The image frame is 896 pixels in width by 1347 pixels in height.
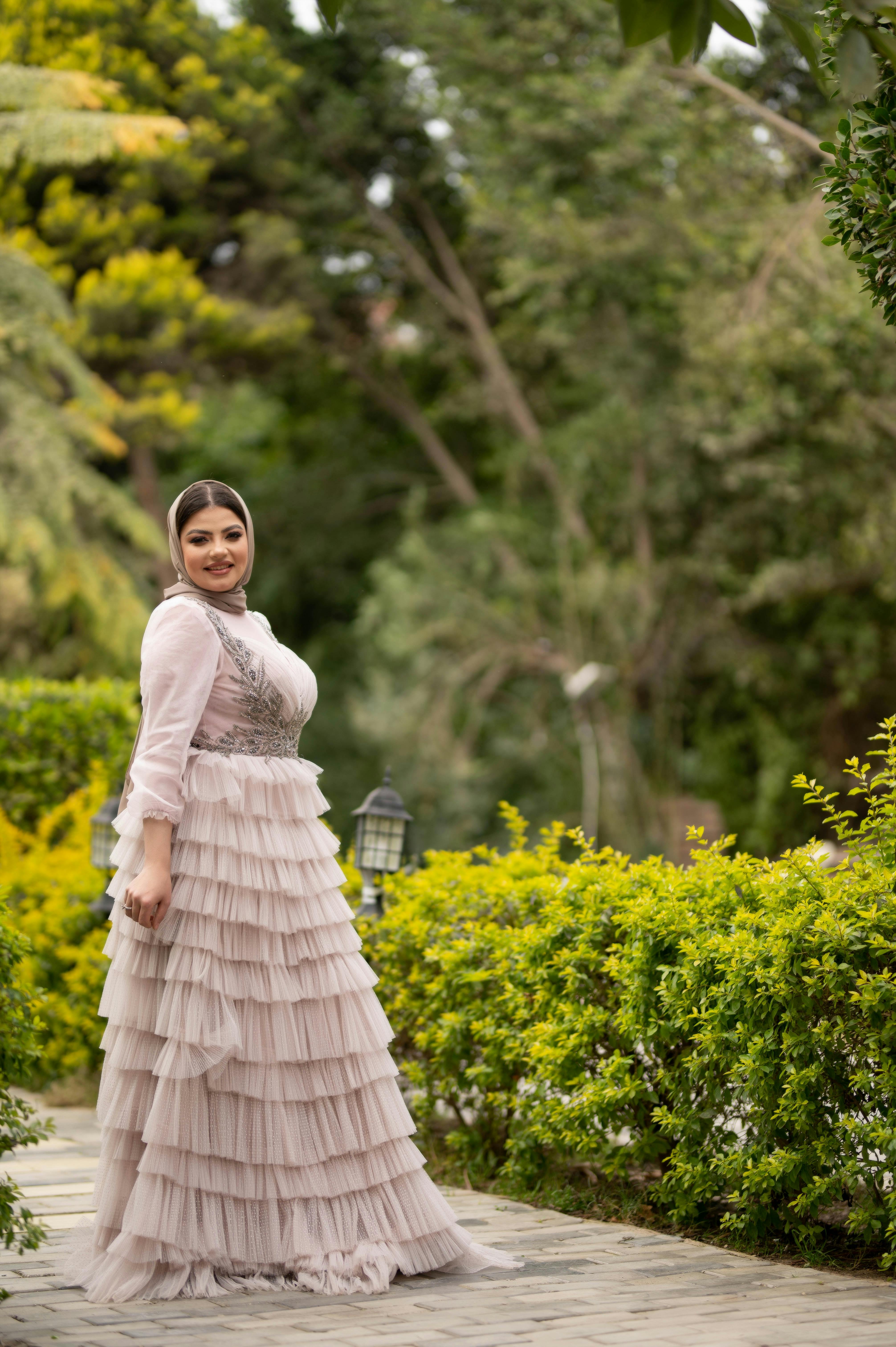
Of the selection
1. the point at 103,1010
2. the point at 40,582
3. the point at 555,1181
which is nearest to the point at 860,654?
the point at 40,582

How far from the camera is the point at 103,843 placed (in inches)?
280

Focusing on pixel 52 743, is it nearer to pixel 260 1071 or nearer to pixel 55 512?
pixel 260 1071

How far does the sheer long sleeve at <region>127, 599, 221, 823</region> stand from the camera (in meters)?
3.69

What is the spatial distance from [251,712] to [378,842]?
2226mm

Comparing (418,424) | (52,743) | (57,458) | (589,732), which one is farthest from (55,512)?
(418,424)

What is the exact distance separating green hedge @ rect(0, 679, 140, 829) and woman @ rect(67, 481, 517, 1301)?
5.57m

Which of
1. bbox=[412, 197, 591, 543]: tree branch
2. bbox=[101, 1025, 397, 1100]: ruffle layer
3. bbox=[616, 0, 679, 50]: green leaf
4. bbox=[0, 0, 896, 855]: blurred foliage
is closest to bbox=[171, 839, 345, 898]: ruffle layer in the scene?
bbox=[101, 1025, 397, 1100]: ruffle layer

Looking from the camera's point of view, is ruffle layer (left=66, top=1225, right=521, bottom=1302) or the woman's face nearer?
ruffle layer (left=66, top=1225, right=521, bottom=1302)

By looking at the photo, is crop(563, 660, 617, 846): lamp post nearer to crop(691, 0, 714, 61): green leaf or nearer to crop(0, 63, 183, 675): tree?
crop(0, 63, 183, 675): tree

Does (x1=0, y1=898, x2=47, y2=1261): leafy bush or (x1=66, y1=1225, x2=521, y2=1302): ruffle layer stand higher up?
(x1=0, y1=898, x2=47, y2=1261): leafy bush

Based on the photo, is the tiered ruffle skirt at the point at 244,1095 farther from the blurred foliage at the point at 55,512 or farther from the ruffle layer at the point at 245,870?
the blurred foliage at the point at 55,512

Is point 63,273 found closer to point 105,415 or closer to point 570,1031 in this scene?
point 105,415

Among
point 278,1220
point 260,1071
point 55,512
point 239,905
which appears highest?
point 55,512

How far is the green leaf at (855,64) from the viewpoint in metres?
2.06
